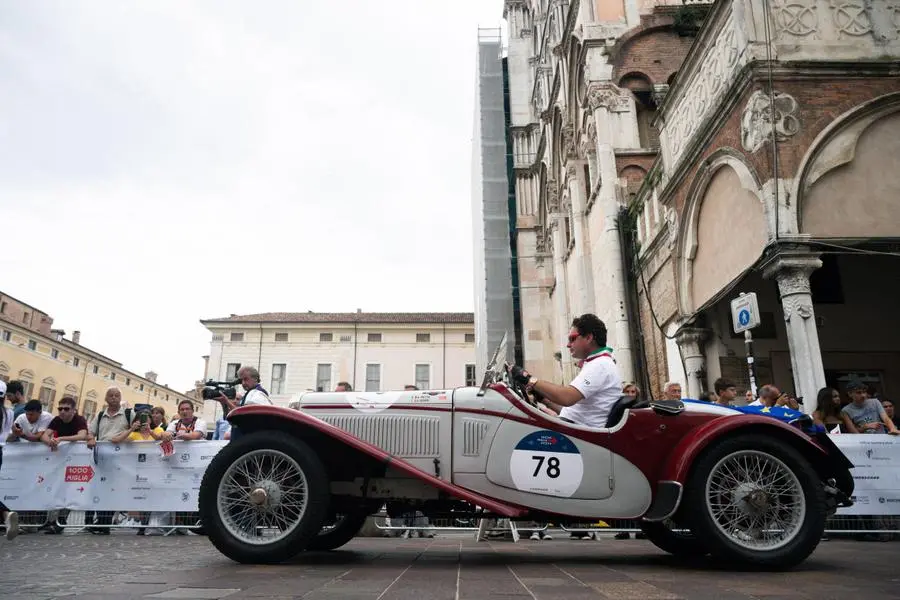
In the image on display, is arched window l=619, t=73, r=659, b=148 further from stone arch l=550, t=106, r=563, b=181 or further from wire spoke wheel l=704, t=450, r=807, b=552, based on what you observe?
wire spoke wheel l=704, t=450, r=807, b=552

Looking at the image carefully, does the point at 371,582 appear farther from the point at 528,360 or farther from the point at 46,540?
the point at 528,360

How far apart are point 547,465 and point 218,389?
11.6 feet

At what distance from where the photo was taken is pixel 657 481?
13.5ft

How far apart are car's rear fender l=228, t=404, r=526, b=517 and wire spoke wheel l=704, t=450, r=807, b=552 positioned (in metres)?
1.25

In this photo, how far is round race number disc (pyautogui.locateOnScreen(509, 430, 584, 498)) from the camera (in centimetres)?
408

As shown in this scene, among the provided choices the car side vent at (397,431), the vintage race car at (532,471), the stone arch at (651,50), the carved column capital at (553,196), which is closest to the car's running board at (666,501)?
the vintage race car at (532,471)

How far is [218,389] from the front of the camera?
618cm

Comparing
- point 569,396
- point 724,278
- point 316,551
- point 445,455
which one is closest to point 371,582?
point 445,455

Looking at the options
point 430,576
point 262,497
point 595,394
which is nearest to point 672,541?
point 595,394

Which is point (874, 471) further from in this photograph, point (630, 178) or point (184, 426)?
point (630, 178)

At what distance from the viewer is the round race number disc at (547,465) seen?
408 centimetres

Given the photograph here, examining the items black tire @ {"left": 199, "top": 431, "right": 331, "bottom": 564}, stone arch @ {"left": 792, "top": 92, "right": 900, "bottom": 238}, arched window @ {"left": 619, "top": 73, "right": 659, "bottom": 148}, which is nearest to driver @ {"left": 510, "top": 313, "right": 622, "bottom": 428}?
black tire @ {"left": 199, "top": 431, "right": 331, "bottom": 564}

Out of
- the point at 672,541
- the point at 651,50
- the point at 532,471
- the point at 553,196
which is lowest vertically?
the point at 672,541

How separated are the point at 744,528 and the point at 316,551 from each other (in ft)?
10.4
